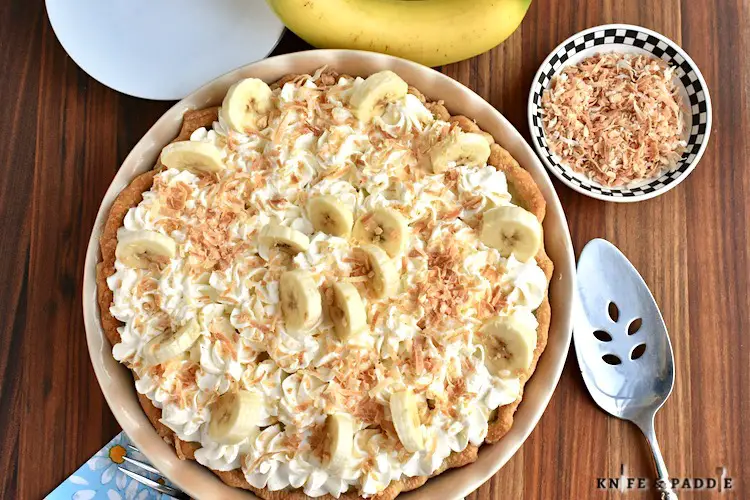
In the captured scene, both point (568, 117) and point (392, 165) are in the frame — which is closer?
point (392, 165)

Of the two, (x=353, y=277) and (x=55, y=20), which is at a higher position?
(x=55, y=20)

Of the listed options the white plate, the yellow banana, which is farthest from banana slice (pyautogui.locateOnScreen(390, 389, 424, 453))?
the white plate

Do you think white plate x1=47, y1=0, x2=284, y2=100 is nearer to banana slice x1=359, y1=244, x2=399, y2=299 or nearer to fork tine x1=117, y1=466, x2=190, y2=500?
banana slice x1=359, y1=244, x2=399, y2=299

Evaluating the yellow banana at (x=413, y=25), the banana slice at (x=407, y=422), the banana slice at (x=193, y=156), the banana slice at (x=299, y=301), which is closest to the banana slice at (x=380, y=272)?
the banana slice at (x=299, y=301)

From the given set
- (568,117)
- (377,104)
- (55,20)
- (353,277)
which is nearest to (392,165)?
(377,104)

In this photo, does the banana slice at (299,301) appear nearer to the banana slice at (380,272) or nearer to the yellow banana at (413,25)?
the banana slice at (380,272)

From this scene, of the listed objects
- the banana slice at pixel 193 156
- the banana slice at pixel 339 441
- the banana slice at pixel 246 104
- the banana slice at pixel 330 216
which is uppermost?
the banana slice at pixel 246 104

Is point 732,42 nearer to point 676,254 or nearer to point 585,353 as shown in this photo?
point 676,254
